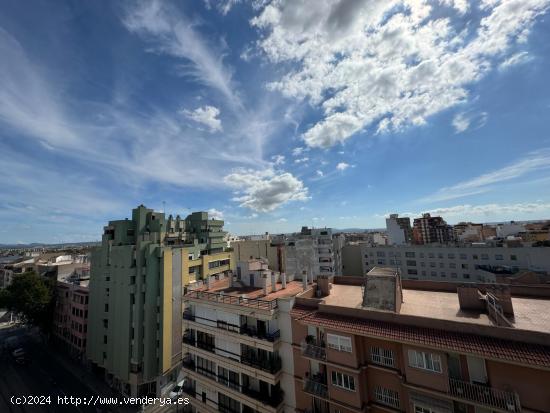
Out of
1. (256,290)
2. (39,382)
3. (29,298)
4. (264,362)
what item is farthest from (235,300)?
(29,298)

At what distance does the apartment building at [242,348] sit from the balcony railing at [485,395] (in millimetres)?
11976

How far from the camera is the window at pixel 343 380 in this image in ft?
58.7

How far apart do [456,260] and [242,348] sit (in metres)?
67.7

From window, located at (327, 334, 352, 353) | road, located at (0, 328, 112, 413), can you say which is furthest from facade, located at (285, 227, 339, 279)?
window, located at (327, 334, 352, 353)

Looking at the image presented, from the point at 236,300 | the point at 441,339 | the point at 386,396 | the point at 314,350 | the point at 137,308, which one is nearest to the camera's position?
the point at 441,339

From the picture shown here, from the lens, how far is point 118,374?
1661 inches

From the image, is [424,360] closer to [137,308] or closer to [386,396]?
[386,396]

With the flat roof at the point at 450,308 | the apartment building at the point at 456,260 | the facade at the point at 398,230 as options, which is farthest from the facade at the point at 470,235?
the flat roof at the point at 450,308

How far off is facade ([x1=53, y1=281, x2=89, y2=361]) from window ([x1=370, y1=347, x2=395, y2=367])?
56480 mm

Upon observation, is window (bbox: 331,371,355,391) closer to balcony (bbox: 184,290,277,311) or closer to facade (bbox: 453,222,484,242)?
balcony (bbox: 184,290,277,311)

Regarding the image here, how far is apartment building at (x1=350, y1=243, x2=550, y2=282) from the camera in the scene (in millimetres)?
58844

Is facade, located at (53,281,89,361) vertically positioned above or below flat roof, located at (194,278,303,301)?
below

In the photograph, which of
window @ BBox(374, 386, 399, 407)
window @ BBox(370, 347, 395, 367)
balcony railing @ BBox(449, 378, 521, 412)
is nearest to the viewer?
balcony railing @ BBox(449, 378, 521, 412)

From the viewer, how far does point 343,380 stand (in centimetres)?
1828
